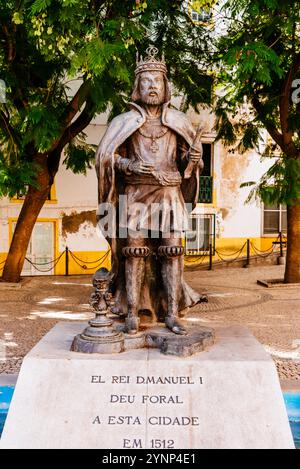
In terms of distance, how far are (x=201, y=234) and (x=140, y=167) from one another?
1496 cm

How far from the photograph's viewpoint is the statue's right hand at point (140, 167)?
17.8ft

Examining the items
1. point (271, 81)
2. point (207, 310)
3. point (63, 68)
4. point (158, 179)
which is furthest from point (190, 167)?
point (63, 68)

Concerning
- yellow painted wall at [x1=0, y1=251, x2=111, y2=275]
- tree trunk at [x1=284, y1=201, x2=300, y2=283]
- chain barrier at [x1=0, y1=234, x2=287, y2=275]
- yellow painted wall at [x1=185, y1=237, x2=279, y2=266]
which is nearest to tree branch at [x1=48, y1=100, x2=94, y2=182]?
chain barrier at [x1=0, y1=234, x2=287, y2=275]

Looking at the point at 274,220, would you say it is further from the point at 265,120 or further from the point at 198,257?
the point at 265,120

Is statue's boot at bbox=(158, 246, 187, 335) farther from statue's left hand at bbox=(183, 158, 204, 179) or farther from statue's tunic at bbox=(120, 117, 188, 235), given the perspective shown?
statue's left hand at bbox=(183, 158, 204, 179)

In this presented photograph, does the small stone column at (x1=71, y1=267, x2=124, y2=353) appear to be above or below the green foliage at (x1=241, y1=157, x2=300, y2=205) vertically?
below

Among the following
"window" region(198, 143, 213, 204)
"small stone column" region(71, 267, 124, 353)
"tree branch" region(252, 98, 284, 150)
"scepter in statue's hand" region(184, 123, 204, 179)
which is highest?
"tree branch" region(252, 98, 284, 150)

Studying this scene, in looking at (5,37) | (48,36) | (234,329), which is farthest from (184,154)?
(5,37)

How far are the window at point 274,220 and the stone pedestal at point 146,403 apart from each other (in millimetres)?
16759

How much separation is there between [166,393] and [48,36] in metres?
5.55

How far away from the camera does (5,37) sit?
10.7 meters

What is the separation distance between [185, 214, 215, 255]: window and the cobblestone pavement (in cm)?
284

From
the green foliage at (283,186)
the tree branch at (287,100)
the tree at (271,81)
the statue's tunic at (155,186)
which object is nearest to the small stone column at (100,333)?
the statue's tunic at (155,186)

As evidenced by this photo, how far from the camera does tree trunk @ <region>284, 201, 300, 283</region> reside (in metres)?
13.8
